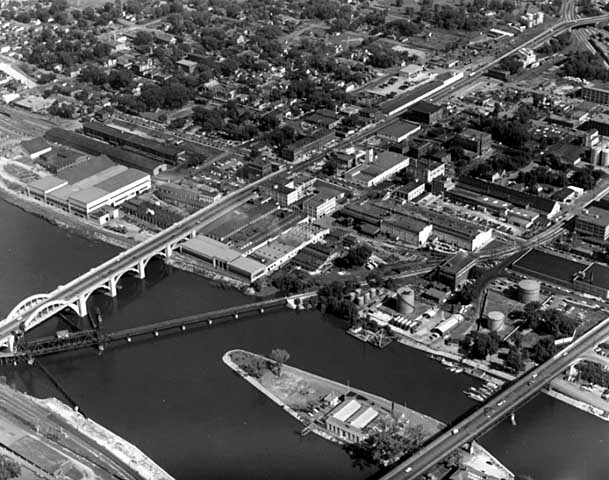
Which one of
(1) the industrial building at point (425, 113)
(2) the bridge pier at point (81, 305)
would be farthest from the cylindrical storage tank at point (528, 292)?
(1) the industrial building at point (425, 113)

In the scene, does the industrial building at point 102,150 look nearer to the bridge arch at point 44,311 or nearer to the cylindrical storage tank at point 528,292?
A: the bridge arch at point 44,311

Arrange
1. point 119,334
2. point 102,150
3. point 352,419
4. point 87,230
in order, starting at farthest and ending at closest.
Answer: point 102,150
point 87,230
point 119,334
point 352,419

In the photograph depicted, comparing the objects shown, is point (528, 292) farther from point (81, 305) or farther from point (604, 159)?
point (81, 305)

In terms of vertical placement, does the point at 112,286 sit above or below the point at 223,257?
below

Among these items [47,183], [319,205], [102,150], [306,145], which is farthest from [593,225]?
[47,183]

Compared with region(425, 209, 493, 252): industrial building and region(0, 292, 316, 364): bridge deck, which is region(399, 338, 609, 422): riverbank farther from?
region(425, 209, 493, 252): industrial building

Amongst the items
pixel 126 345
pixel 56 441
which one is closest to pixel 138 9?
pixel 126 345
